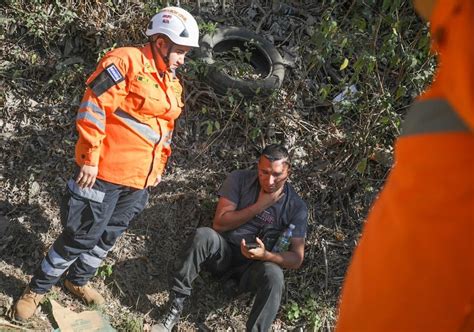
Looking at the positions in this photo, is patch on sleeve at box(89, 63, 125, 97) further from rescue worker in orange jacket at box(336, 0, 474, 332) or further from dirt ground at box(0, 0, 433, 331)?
rescue worker in orange jacket at box(336, 0, 474, 332)

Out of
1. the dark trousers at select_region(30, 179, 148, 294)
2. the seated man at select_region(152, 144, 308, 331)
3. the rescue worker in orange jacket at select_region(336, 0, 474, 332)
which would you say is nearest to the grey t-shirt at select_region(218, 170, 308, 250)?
the seated man at select_region(152, 144, 308, 331)

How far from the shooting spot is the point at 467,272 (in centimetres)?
184

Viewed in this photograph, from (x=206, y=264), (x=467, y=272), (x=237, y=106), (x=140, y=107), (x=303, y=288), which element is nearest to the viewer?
(x=467, y=272)

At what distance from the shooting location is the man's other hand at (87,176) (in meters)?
3.72

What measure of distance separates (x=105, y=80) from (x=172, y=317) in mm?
1857

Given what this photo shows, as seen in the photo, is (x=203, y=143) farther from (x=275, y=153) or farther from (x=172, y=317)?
(x=172, y=317)

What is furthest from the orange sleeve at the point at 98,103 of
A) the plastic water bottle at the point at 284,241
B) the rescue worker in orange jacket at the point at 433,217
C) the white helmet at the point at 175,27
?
the rescue worker in orange jacket at the point at 433,217

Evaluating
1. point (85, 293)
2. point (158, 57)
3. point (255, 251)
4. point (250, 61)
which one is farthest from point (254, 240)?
point (250, 61)

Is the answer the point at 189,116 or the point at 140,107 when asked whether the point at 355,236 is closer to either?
the point at 189,116

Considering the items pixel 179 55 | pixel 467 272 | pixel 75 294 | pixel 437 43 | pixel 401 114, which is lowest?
pixel 75 294

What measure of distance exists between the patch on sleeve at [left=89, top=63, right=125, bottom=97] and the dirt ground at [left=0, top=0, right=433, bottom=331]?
1647mm

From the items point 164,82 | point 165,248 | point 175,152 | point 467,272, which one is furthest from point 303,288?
point 467,272

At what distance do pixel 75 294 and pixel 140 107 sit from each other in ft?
5.14

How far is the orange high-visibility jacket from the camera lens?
144 inches
